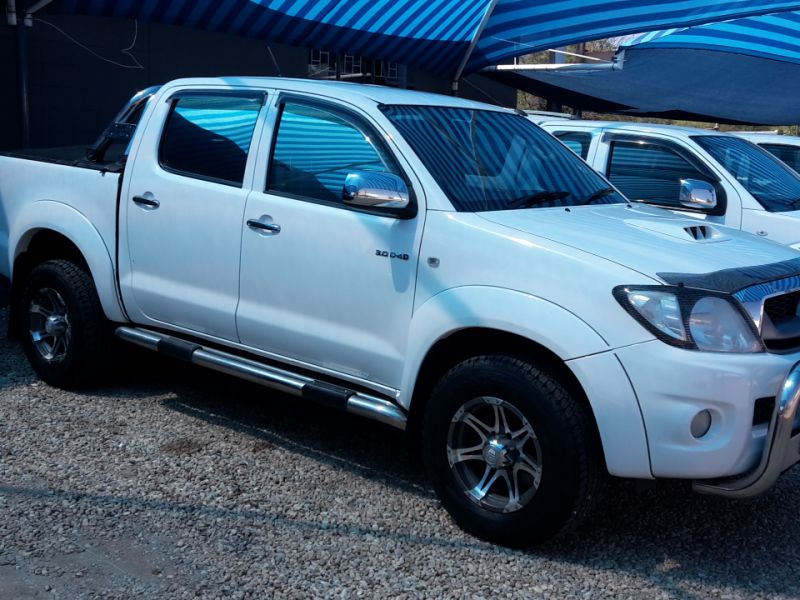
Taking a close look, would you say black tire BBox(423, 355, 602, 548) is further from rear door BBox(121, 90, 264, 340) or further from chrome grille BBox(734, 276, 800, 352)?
rear door BBox(121, 90, 264, 340)

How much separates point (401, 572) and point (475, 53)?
27.6 ft

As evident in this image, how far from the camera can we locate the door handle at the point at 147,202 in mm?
5117

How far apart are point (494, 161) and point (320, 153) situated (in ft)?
2.80

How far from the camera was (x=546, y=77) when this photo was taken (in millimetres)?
12297

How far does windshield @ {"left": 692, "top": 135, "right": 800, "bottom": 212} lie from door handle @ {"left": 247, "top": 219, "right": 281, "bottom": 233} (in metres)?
4.30

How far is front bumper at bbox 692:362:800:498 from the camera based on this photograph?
3502 mm

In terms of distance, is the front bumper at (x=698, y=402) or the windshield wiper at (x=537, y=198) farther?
the windshield wiper at (x=537, y=198)

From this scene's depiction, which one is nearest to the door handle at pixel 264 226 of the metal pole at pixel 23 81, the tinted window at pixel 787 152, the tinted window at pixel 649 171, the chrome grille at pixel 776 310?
the chrome grille at pixel 776 310

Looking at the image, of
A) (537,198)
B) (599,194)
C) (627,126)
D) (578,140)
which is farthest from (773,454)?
(578,140)

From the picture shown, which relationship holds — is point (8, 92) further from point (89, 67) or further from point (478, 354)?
point (478, 354)

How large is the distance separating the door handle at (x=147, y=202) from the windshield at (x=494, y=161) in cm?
143

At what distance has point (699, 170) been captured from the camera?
7.50 meters

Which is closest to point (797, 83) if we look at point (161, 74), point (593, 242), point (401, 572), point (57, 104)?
point (161, 74)

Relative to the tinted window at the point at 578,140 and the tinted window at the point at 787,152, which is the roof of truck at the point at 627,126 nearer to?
the tinted window at the point at 578,140
